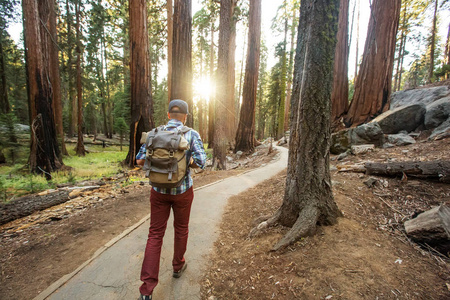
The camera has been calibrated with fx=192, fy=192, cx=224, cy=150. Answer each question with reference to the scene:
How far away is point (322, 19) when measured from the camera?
276 cm

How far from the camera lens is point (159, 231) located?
2348 mm

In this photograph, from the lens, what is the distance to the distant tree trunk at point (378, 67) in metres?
8.09

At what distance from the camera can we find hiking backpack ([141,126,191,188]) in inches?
84.0

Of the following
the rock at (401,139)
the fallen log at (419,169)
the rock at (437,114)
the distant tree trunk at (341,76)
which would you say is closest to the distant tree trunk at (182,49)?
the distant tree trunk at (341,76)

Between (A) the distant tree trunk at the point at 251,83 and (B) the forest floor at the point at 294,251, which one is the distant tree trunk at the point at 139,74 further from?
(A) the distant tree trunk at the point at 251,83

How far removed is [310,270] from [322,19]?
333cm

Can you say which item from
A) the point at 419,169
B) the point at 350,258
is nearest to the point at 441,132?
the point at 419,169

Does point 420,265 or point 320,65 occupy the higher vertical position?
point 320,65

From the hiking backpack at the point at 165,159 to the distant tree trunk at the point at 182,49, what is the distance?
6747 millimetres

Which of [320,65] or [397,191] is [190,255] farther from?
[397,191]

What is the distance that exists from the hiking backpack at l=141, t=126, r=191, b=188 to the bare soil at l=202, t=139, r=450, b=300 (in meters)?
1.52

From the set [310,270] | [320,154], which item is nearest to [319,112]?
[320,154]

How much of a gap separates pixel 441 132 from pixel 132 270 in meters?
9.48

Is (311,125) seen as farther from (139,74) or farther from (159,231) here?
(139,74)
